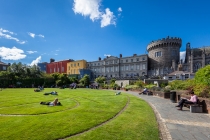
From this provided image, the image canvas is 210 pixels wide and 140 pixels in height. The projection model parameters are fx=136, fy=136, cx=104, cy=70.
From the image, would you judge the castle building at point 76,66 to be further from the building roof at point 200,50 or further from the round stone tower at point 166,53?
the building roof at point 200,50

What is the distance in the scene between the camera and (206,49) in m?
52.8

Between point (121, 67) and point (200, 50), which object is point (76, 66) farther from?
point (200, 50)

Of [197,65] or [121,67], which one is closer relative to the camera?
[197,65]

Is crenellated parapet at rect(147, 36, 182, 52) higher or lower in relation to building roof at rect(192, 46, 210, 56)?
higher

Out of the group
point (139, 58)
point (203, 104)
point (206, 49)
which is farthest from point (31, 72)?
point (206, 49)

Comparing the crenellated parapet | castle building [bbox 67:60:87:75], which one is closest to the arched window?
the crenellated parapet

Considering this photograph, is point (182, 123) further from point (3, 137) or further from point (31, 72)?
point (31, 72)

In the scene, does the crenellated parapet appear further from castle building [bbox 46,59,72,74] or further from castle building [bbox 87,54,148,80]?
castle building [bbox 46,59,72,74]

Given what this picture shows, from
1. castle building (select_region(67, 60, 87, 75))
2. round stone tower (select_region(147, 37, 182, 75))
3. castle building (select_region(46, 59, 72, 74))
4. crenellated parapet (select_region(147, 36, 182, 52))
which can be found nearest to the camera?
round stone tower (select_region(147, 37, 182, 75))

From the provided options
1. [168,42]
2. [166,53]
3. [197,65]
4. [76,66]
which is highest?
[168,42]

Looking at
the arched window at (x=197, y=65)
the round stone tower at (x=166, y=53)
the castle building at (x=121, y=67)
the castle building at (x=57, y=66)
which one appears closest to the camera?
the arched window at (x=197, y=65)

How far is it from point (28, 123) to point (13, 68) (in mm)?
59034

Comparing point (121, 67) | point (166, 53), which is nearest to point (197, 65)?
point (166, 53)

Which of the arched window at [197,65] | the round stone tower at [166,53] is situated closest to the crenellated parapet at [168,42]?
the round stone tower at [166,53]
